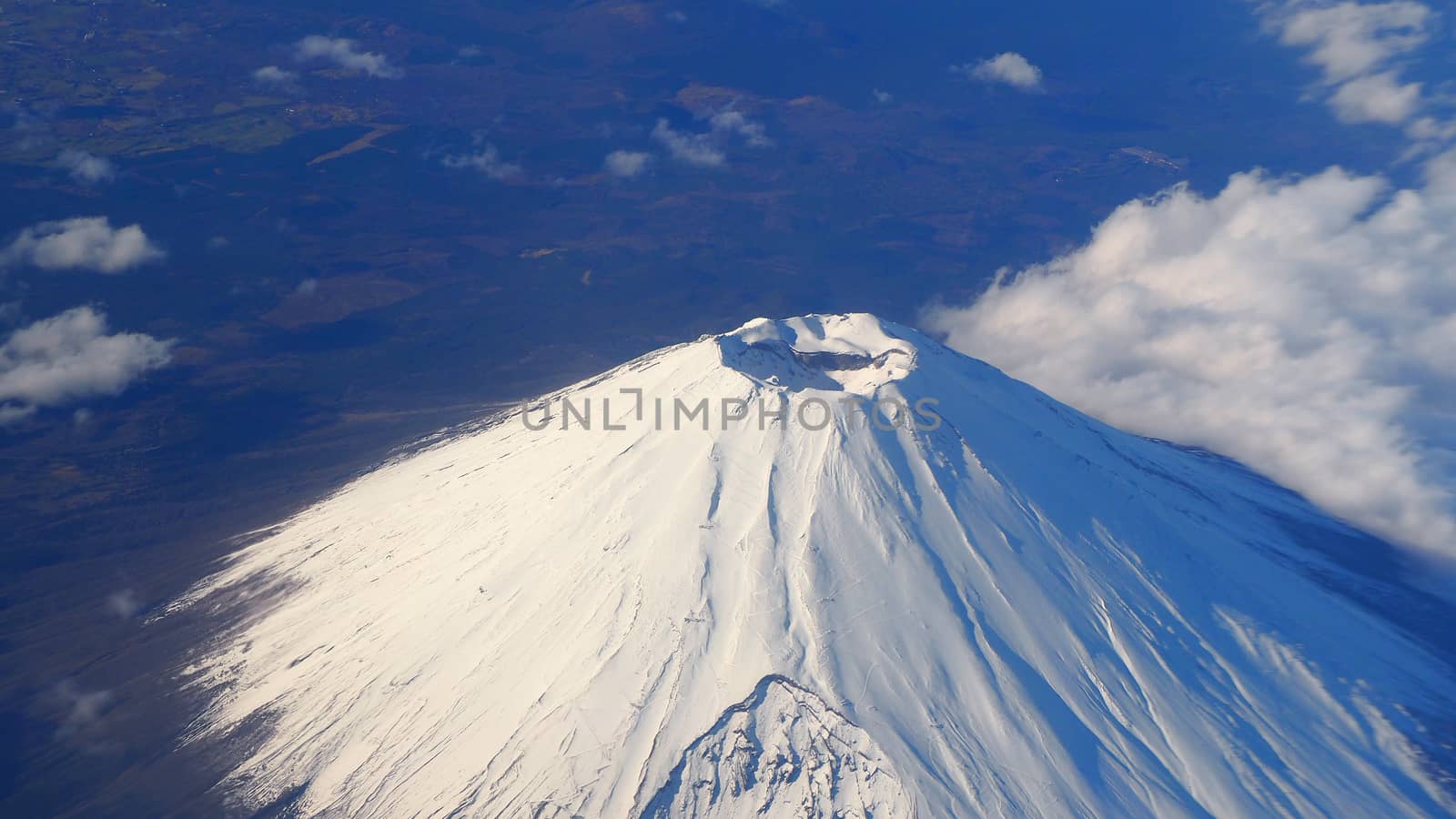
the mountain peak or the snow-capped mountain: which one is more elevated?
the mountain peak

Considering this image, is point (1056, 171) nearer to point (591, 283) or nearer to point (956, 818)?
point (591, 283)

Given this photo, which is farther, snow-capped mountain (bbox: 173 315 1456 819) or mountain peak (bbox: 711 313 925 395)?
mountain peak (bbox: 711 313 925 395)

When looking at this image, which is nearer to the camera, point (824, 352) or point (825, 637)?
point (825, 637)

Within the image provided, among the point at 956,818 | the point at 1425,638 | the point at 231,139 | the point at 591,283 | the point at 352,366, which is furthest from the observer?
the point at 231,139

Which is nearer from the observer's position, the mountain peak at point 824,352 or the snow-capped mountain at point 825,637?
the snow-capped mountain at point 825,637

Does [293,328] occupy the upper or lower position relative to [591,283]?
lower

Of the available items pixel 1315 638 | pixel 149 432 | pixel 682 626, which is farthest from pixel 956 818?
pixel 149 432

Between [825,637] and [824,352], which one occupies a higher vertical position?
[824,352]

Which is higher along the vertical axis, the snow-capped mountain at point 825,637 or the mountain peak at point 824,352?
the mountain peak at point 824,352
